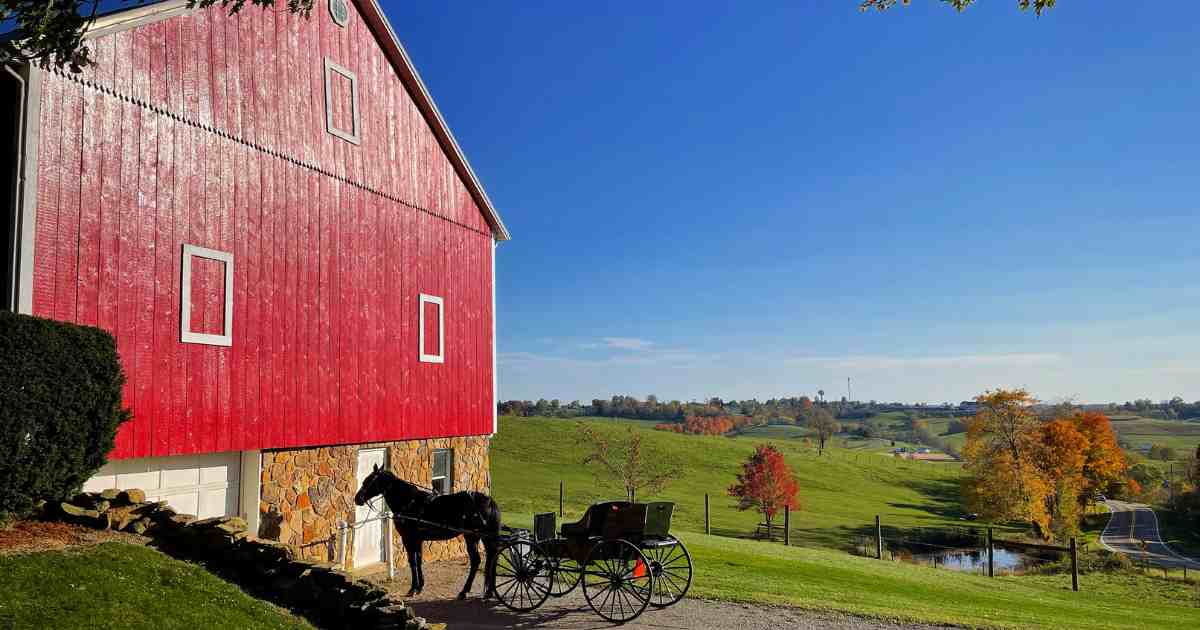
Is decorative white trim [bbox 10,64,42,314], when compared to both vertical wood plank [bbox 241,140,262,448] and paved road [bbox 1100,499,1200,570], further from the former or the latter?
paved road [bbox 1100,499,1200,570]

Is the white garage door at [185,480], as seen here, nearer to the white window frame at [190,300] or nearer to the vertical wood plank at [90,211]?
the white window frame at [190,300]

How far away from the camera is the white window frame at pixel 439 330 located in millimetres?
16141

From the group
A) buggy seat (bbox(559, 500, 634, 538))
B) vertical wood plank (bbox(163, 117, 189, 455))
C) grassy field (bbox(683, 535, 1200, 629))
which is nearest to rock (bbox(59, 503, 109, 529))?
vertical wood plank (bbox(163, 117, 189, 455))

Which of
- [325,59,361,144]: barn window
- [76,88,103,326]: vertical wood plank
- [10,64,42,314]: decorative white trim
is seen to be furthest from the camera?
[325,59,361,144]: barn window

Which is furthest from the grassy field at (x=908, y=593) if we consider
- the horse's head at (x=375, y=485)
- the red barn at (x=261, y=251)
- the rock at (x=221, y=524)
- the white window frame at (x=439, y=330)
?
the rock at (x=221, y=524)

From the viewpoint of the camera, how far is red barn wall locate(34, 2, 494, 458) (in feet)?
34.2

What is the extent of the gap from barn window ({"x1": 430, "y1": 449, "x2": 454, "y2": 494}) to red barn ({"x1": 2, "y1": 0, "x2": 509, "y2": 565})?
0.05 metres

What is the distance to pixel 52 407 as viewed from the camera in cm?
823

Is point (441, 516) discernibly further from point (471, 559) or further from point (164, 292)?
point (164, 292)

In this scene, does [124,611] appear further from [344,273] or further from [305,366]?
[344,273]

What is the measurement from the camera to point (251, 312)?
1248 cm

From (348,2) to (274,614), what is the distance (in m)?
11.7

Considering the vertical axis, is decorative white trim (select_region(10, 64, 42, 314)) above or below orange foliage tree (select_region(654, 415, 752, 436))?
above

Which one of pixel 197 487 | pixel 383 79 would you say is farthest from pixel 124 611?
pixel 383 79
